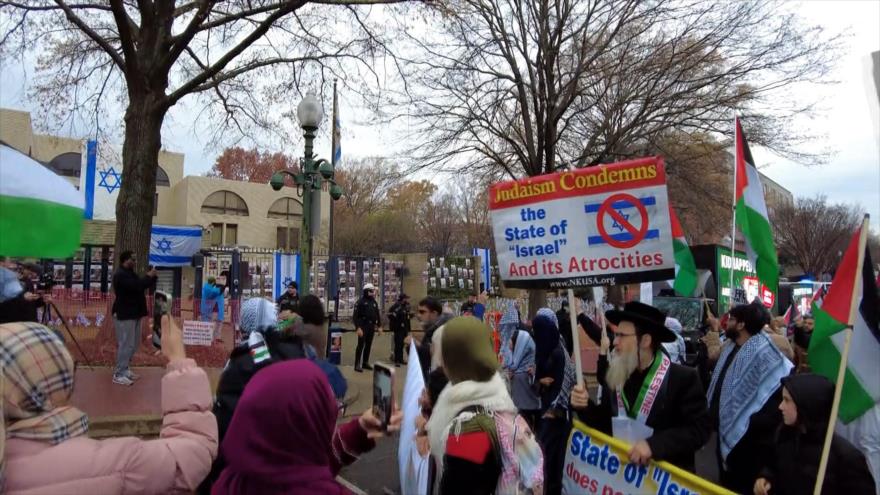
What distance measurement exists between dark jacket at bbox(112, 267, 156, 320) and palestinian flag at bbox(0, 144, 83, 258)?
7.08m

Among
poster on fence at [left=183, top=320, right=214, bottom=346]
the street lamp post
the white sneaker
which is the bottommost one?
the white sneaker

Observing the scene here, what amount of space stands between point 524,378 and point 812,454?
367 cm

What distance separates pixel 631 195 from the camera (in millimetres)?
3518

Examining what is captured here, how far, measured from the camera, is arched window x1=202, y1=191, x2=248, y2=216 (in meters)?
41.3

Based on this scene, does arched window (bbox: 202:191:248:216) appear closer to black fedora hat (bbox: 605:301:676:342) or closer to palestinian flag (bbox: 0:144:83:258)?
black fedora hat (bbox: 605:301:676:342)

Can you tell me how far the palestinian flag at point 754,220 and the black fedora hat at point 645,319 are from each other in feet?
5.75

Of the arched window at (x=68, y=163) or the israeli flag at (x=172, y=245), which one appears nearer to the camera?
the israeli flag at (x=172, y=245)

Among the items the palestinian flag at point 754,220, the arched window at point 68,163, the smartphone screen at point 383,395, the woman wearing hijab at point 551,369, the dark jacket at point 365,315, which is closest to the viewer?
the smartphone screen at point 383,395

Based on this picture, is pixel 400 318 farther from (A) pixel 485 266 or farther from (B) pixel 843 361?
(A) pixel 485 266

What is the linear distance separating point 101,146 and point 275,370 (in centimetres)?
1594

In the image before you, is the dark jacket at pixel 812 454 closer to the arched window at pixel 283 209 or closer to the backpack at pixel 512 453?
the backpack at pixel 512 453

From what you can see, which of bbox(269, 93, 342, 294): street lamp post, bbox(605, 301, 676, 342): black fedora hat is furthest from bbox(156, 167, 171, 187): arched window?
bbox(605, 301, 676, 342): black fedora hat

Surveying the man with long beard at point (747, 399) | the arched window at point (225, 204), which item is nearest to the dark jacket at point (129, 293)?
the man with long beard at point (747, 399)

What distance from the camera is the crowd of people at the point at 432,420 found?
6.27 feet
